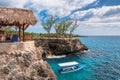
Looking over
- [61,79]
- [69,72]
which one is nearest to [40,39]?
[69,72]

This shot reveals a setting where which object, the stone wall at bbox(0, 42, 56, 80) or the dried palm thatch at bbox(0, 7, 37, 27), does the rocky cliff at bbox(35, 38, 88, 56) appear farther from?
the stone wall at bbox(0, 42, 56, 80)

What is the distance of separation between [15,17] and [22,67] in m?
6.22

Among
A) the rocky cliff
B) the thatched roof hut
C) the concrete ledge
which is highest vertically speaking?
the thatched roof hut

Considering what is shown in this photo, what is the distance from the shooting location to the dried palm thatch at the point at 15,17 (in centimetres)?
2611

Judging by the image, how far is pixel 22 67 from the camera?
999 inches

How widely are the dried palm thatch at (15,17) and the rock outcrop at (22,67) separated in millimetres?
3729

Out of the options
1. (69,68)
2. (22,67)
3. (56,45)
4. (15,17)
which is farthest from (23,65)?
(56,45)

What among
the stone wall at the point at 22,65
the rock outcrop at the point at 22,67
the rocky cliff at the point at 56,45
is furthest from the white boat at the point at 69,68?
the rocky cliff at the point at 56,45

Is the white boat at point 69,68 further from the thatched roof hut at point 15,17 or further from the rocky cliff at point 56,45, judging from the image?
the rocky cliff at point 56,45

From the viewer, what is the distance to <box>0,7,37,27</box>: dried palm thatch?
85.7 ft

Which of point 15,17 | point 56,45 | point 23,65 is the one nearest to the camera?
point 23,65

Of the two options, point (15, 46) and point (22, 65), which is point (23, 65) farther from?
point (15, 46)

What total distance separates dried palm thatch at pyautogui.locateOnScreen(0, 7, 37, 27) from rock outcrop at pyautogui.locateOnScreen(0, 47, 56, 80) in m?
3.73

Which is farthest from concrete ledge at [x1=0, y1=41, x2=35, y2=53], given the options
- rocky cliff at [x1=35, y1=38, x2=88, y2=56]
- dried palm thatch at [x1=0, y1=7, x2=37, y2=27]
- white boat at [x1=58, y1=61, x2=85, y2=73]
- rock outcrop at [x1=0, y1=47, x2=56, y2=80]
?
rocky cliff at [x1=35, y1=38, x2=88, y2=56]
